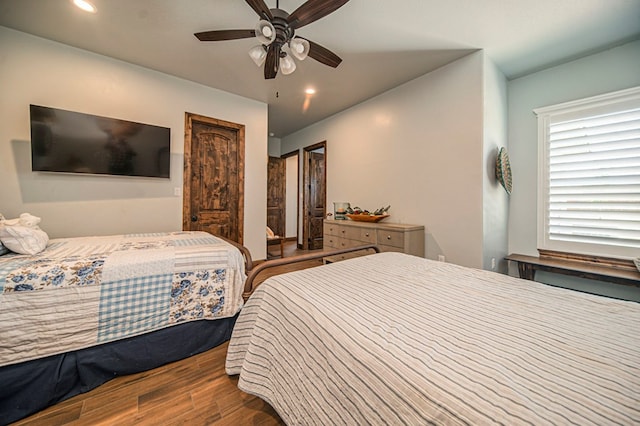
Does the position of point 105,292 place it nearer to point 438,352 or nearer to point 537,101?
point 438,352

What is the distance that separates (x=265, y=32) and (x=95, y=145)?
243 cm

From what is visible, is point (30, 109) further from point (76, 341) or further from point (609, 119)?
point (609, 119)

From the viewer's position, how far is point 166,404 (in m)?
1.35

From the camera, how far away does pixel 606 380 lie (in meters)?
0.62

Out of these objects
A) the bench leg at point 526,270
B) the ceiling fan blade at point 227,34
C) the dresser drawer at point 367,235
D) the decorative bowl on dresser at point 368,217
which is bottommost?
the bench leg at point 526,270

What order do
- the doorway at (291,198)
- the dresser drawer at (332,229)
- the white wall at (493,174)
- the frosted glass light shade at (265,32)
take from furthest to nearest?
the doorway at (291,198) < the dresser drawer at (332,229) < the white wall at (493,174) < the frosted glass light shade at (265,32)

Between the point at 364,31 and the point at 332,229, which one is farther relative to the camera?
the point at 332,229

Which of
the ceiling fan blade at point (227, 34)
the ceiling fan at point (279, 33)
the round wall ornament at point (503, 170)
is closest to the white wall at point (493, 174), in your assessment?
the round wall ornament at point (503, 170)

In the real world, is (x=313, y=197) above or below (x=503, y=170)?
below

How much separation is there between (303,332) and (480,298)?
0.88 metres

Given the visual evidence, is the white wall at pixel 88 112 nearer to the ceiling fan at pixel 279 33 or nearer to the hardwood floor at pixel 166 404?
the ceiling fan at pixel 279 33

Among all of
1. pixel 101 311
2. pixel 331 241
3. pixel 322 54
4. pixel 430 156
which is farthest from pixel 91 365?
pixel 430 156

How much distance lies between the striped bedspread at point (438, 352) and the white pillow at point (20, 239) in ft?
5.43

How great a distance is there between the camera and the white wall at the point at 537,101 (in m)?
2.38
